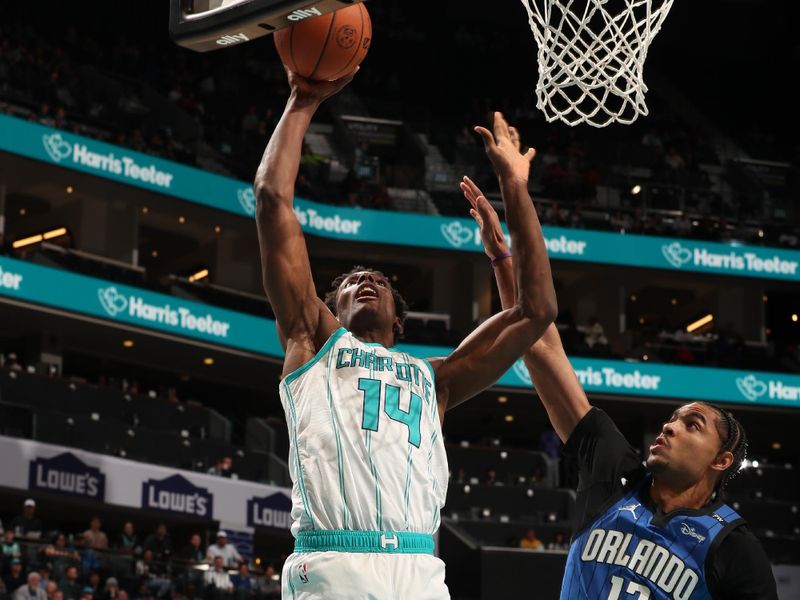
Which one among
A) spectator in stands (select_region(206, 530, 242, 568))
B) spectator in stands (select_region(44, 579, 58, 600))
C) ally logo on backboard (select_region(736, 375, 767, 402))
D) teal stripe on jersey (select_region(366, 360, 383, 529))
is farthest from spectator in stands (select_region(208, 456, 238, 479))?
teal stripe on jersey (select_region(366, 360, 383, 529))

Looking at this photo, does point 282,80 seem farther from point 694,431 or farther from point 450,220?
point 694,431

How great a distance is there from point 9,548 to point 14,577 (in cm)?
53

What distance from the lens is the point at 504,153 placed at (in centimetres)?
412

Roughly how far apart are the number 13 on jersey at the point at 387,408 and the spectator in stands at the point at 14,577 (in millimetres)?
10832

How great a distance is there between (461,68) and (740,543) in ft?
95.1

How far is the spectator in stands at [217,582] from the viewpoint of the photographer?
51.2 ft

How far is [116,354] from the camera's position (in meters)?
24.4

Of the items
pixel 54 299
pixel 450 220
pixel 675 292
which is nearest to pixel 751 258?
pixel 675 292

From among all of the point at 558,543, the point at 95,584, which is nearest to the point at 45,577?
the point at 95,584

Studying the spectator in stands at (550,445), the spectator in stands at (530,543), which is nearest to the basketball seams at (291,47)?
the spectator in stands at (530,543)

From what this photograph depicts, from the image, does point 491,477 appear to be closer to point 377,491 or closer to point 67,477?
point 67,477

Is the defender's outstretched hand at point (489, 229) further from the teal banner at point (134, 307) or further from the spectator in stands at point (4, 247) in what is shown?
the spectator in stands at point (4, 247)

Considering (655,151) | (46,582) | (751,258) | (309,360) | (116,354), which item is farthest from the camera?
(655,151)

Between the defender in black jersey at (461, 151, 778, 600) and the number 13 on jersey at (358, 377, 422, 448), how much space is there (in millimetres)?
667
